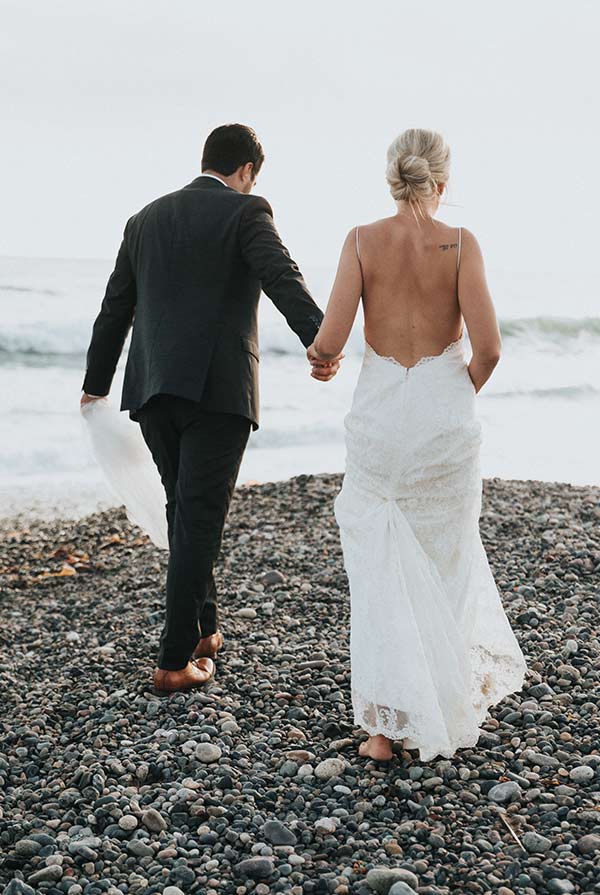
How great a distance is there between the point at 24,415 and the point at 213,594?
11699 mm

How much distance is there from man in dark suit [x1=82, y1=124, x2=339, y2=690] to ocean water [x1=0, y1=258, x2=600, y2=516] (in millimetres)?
3216

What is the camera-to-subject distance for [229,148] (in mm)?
4520

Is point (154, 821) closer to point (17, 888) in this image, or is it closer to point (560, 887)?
point (17, 888)

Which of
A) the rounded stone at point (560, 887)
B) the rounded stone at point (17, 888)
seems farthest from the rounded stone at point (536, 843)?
the rounded stone at point (17, 888)

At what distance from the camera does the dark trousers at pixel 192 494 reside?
4.43 m

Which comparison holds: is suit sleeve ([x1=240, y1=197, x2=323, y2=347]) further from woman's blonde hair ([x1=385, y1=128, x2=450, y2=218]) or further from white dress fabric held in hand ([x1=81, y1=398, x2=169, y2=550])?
white dress fabric held in hand ([x1=81, y1=398, x2=169, y2=550])

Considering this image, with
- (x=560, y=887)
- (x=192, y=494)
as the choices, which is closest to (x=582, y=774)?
(x=560, y=887)

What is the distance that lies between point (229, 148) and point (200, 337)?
2.92 ft

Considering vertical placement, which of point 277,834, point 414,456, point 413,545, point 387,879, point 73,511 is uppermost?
point 414,456

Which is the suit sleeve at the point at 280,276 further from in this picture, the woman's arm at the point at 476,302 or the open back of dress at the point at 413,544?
the woman's arm at the point at 476,302

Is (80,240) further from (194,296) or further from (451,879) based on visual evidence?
(451,879)

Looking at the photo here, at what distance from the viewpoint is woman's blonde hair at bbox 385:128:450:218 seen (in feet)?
11.5

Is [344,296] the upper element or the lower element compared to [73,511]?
upper

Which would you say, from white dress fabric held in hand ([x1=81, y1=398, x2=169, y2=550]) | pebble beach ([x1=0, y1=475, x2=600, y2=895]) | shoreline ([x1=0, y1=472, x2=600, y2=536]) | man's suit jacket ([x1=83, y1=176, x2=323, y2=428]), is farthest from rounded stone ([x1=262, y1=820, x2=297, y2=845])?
shoreline ([x1=0, y1=472, x2=600, y2=536])
